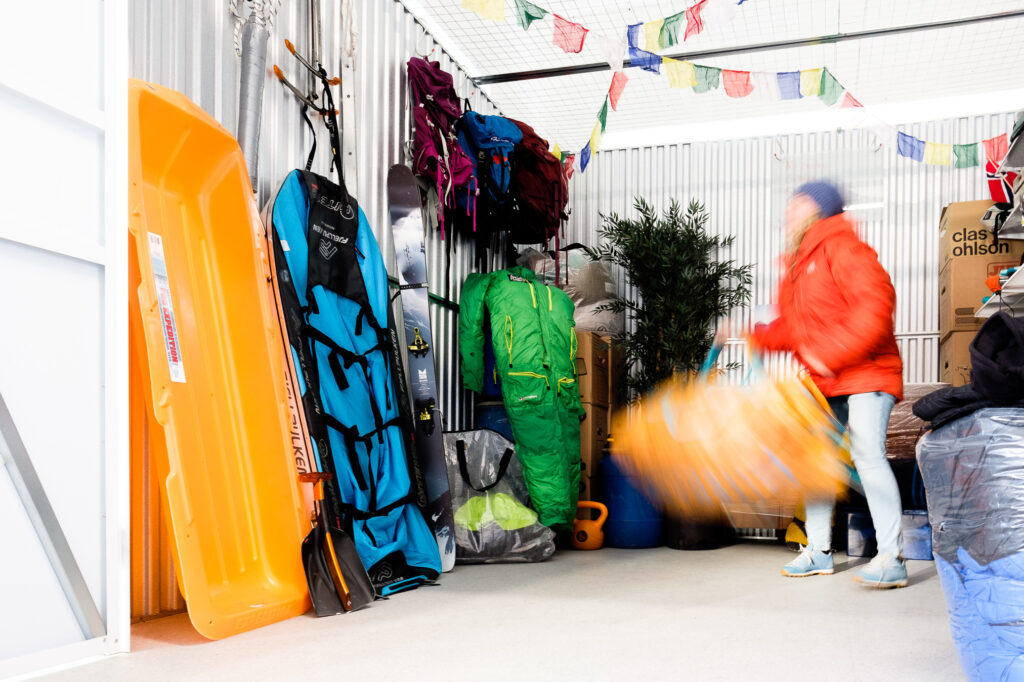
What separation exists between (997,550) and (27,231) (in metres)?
2.14

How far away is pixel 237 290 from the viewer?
2684mm

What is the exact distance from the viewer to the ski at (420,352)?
3357mm

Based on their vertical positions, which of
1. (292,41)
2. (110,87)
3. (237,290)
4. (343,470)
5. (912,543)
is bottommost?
(912,543)

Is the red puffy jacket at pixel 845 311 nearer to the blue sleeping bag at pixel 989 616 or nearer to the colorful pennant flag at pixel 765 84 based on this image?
the colorful pennant flag at pixel 765 84

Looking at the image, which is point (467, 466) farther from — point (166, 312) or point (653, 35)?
point (653, 35)

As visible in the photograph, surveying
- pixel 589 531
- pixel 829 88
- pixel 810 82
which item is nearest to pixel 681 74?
pixel 810 82

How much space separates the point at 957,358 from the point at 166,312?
403cm

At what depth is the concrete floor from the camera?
5.91 ft

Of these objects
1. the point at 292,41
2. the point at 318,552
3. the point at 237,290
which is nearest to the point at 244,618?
the point at 318,552

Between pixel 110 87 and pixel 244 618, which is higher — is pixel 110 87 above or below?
above

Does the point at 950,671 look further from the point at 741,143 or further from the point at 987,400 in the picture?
the point at 741,143

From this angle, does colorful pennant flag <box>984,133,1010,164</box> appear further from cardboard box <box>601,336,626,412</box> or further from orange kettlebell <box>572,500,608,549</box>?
orange kettlebell <box>572,500,608,549</box>

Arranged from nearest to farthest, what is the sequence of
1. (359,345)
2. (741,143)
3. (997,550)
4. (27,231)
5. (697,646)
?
(997,550)
(27,231)
(697,646)
(359,345)
(741,143)

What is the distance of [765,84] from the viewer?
4.04 metres
